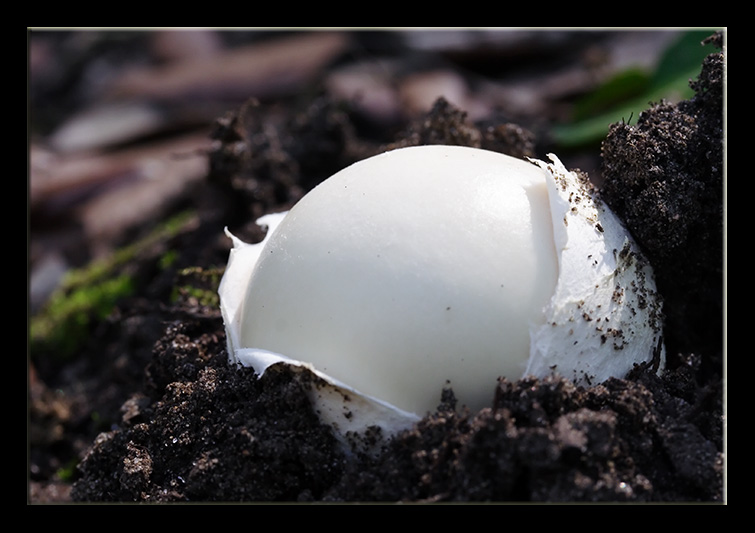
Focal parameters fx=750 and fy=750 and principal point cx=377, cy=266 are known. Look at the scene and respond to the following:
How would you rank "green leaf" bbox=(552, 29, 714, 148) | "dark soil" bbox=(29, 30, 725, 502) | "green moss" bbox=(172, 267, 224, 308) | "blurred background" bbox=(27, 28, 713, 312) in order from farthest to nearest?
"blurred background" bbox=(27, 28, 713, 312) → "green leaf" bbox=(552, 29, 714, 148) → "green moss" bbox=(172, 267, 224, 308) → "dark soil" bbox=(29, 30, 725, 502)

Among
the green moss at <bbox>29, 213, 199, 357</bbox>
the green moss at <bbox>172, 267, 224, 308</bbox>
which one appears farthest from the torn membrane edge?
the green moss at <bbox>29, 213, 199, 357</bbox>

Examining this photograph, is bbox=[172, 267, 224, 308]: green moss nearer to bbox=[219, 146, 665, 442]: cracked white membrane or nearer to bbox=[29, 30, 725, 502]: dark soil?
bbox=[29, 30, 725, 502]: dark soil

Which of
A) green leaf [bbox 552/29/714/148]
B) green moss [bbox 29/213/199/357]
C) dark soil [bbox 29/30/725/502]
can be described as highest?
green leaf [bbox 552/29/714/148]

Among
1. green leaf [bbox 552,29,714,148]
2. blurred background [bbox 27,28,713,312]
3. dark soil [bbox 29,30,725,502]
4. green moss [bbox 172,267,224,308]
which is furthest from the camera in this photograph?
blurred background [bbox 27,28,713,312]

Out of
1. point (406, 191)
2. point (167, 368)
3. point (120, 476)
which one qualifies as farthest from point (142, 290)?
point (406, 191)

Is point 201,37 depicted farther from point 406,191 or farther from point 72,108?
point 406,191

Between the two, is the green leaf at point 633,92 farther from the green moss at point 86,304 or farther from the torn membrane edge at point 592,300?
the green moss at point 86,304

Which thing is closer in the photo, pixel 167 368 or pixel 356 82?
pixel 167 368
